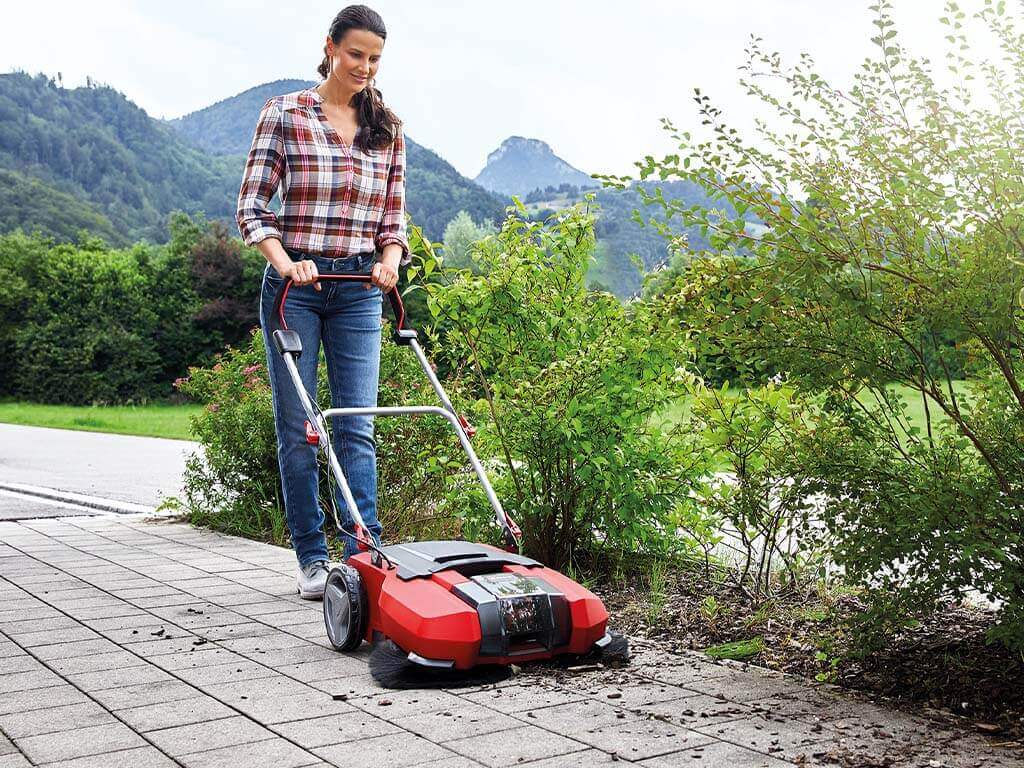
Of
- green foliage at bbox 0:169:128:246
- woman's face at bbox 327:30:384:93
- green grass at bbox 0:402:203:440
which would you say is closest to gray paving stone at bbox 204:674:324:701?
woman's face at bbox 327:30:384:93

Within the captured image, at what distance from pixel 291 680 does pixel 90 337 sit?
40.9 meters

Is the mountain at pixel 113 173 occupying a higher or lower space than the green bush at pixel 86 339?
higher

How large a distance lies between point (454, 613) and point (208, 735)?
2.75 feet

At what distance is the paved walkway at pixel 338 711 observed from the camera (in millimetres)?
2922

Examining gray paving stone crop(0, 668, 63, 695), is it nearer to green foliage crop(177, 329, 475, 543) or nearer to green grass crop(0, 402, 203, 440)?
green foliage crop(177, 329, 475, 543)

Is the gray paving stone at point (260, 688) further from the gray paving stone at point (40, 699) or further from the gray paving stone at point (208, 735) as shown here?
the gray paving stone at point (40, 699)

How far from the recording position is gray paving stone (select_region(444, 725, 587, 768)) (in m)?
2.91

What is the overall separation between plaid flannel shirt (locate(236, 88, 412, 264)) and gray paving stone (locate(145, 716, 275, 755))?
7.32ft

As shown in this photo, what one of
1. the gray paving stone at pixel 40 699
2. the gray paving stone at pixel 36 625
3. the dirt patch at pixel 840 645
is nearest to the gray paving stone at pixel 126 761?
the gray paving stone at pixel 40 699

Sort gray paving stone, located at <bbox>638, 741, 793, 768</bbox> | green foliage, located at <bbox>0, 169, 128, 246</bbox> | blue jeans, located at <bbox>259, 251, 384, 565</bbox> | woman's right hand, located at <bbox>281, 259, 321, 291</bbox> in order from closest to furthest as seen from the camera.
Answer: gray paving stone, located at <bbox>638, 741, 793, 768</bbox> < woman's right hand, located at <bbox>281, 259, 321, 291</bbox> < blue jeans, located at <bbox>259, 251, 384, 565</bbox> < green foliage, located at <bbox>0, 169, 128, 246</bbox>

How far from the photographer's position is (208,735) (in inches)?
122

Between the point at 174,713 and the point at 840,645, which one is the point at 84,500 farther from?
the point at 840,645

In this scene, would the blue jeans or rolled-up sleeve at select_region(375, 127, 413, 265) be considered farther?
rolled-up sleeve at select_region(375, 127, 413, 265)

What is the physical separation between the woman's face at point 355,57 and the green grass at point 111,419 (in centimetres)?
1519
